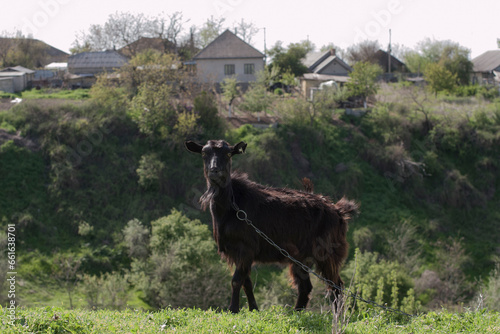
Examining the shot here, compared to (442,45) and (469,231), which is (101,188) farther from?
(442,45)

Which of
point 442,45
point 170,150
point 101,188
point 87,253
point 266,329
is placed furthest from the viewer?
point 442,45

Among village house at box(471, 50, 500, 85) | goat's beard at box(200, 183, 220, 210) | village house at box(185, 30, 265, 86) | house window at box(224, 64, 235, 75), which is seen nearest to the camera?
goat's beard at box(200, 183, 220, 210)

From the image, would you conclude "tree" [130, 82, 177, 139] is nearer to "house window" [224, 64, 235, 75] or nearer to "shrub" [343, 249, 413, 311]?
"house window" [224, 64, 235, 75]

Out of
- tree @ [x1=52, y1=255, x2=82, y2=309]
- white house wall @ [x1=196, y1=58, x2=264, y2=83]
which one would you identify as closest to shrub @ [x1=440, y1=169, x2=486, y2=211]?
white house wall @ [x1=196, y1=58, x2=264, y2=83]

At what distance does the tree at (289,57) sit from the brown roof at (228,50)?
4.68 metres

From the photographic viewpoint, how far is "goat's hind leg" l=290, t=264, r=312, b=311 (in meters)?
8.77

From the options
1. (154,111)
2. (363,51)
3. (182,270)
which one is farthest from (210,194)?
(363,51)

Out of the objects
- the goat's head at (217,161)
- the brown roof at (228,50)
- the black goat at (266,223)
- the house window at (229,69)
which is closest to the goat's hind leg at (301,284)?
the black goat at (266,223)

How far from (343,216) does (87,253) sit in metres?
20.7

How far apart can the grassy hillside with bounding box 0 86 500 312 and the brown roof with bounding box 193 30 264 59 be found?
11.9m

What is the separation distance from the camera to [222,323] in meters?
6.90

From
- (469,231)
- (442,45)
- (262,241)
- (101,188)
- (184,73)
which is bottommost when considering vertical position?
(469,231)

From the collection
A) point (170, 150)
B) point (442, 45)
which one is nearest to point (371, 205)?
point (170, 150)

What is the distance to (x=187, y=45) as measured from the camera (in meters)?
62.6
